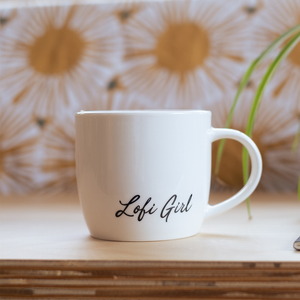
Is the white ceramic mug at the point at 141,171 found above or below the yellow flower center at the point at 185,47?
below

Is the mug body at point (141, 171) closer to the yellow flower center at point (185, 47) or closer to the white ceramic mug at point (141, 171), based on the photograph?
the white ceramic mug at point (141, 171)

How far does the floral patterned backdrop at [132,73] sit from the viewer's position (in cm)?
71

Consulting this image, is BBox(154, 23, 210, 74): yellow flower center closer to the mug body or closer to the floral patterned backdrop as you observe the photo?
the floral patterned backdrop

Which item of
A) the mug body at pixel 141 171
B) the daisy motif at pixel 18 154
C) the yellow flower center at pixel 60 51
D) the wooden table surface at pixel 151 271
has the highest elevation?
the yellow flower center at pixel 60 51

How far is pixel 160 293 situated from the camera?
293mm

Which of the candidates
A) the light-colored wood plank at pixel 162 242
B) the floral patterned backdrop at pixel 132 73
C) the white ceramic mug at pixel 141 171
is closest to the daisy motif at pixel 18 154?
the floral patterned backdrop at pixel 132 73

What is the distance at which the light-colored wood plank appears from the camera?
31cm

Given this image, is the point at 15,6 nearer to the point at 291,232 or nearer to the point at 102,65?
the point at 102,65

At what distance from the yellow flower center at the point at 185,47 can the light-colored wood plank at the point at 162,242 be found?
0.96ft

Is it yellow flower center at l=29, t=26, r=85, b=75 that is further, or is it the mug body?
yellow flower center at l=29, t=26, r=85, b=75

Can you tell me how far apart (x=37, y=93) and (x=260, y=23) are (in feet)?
1.39

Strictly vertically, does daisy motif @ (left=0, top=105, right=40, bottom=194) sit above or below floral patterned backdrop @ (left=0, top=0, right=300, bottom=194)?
below

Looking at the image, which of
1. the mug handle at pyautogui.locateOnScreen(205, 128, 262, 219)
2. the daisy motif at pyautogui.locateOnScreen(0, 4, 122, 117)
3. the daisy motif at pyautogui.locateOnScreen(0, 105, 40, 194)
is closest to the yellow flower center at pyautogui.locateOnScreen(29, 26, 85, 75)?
the daisy motif at pyautogui.locateOnScreen(0, 4, 122, 117)

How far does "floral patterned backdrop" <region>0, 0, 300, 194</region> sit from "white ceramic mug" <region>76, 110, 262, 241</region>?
13.7 inches
